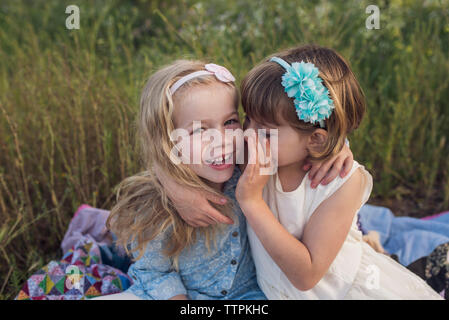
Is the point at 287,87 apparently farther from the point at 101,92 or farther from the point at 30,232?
the point at 30,232

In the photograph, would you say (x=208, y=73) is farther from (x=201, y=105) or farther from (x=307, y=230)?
(x=307, y=230)

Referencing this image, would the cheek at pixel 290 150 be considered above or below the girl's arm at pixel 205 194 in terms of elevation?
above

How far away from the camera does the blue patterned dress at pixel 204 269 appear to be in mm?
1866

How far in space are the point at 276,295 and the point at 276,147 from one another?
0.64 meters

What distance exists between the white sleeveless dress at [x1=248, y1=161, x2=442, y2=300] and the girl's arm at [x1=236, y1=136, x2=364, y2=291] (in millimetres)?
51

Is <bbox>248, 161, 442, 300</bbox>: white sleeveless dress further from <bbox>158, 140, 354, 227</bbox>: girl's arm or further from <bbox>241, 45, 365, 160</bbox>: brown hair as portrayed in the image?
<bbox>241, 45, 365, 160</bbox>: brown hair

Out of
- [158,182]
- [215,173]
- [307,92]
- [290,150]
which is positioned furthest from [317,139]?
[158,182]

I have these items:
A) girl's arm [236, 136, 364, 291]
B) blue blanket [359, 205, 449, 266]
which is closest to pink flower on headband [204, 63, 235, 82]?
girl's arm [236, 136, 364, 291]

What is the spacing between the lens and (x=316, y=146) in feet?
5.34

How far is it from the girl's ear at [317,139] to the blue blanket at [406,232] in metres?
1.06

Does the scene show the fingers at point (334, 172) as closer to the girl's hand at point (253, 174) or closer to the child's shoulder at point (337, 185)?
the child's shoulder at point (337, 185)

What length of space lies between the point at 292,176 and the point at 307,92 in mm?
420

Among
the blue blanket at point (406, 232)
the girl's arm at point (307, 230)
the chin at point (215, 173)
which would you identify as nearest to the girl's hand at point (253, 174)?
the girl's arm at point (307, 230)

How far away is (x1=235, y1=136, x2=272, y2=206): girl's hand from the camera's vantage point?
1.57 metres
